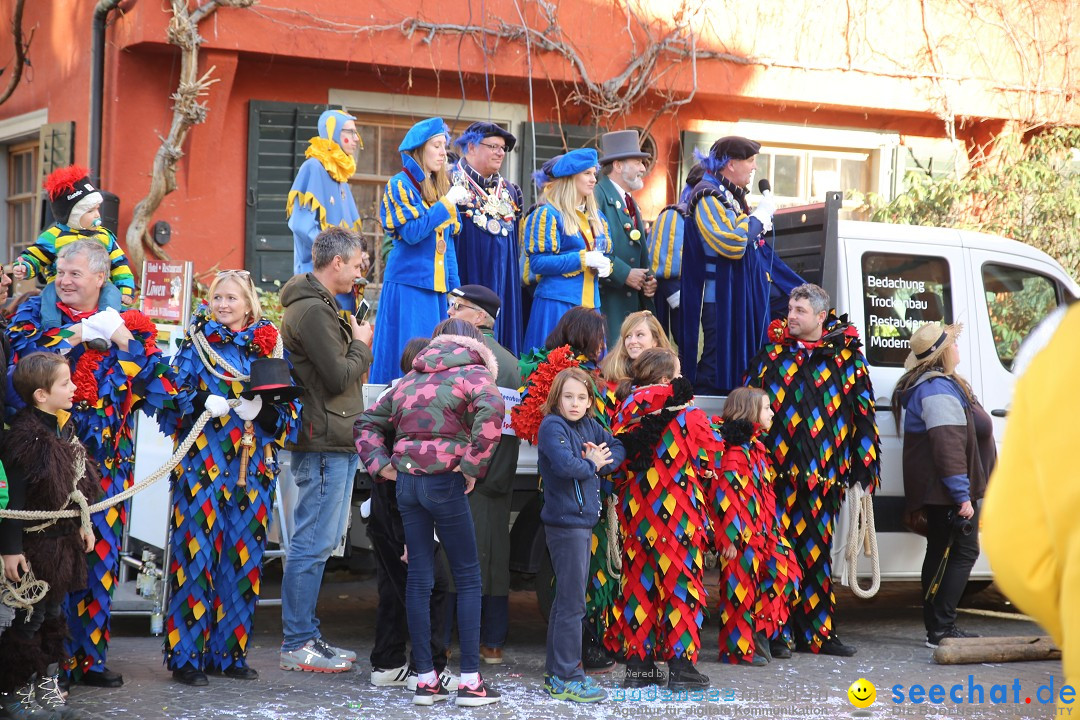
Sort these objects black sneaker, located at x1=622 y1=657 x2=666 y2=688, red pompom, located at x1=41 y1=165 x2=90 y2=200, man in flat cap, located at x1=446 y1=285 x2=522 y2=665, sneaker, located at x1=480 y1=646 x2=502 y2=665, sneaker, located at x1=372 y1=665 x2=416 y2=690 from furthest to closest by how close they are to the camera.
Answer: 1. red pompom, located at x1=41 y1=165 x2=90 y2=200
2. sneaker, located at x1=480 y1=646 x2=502 y2=665
3. man in flat cap, located at x1=446 y1=285 x2=522 y2=665
4. black sneaker, located at x1=622 y1=657 x2=666 y2=688
5. sneaker, located at x1=372 y1=665 x2=416 y2=690

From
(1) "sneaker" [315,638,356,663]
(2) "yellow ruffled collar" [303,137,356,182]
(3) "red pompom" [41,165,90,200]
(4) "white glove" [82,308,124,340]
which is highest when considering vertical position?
(2) "yellow ruffled collar" [303,137,356,182]

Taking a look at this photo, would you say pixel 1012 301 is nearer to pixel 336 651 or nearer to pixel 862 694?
pixel 862 694

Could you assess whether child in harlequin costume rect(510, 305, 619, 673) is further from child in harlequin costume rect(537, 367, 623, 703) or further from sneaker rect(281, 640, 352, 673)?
sneaker rect(281, 640, 352, 673)

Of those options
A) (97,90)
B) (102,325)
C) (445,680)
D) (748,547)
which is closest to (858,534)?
(748,547)

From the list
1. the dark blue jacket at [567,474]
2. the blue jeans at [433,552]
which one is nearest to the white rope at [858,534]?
the dark blue jacket at [567,474]

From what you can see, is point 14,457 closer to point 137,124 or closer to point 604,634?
point 604,634

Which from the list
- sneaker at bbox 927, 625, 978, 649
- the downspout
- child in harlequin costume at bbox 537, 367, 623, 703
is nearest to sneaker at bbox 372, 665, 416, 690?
child in harlequin costume at bbox 537, 367, 623, 703

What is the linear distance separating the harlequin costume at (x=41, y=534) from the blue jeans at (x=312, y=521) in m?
1.12

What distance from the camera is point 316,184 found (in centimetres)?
753

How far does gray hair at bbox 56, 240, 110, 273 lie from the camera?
17.6 ft

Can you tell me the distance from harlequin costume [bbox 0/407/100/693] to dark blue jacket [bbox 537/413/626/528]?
1.96m

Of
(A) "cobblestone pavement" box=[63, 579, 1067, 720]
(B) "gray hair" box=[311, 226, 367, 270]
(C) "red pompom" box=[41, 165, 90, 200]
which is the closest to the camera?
(A) "cobblestone pavement" box=[63, 579, 1067, 720]

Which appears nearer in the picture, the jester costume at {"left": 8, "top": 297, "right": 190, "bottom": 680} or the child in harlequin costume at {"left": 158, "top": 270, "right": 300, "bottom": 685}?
the jester costume at {"left": 8, "top": 297, "right": 190, "bottom": 680}

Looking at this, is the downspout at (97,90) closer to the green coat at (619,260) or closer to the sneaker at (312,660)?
the green coat at (619,260)
